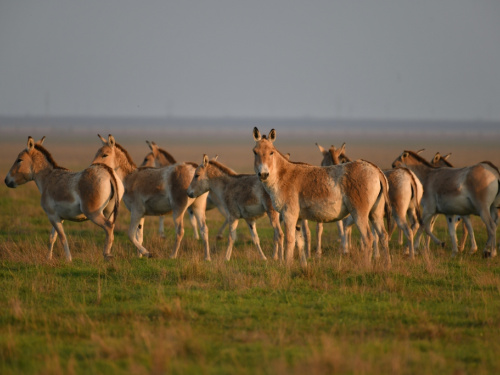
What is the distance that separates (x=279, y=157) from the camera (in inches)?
485

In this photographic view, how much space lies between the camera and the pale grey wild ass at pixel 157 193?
46.9 feet

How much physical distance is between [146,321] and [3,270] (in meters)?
4.59

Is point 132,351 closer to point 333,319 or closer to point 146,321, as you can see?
point 146,321

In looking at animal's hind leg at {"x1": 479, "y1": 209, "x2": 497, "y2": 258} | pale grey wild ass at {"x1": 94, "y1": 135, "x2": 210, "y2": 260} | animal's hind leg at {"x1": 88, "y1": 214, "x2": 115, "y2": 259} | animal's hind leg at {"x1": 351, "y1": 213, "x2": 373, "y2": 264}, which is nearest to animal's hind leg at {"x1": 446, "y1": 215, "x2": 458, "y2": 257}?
animal's hind leg at {"x1": 479, "y1": 209, "x2": 497, "y2": 258}

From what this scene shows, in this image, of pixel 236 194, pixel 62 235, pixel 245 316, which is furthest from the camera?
pixel 236 194

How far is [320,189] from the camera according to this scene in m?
12.0

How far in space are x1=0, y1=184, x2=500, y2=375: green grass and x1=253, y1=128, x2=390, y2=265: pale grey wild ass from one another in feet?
3.00

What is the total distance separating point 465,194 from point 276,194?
4940 millimetres

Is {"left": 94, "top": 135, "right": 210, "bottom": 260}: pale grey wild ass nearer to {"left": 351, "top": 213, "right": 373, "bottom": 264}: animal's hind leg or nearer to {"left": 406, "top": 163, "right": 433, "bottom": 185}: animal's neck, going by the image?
{"left": 351, "top": 213, "right": 373, "bottom": 264}: animal's hind leg

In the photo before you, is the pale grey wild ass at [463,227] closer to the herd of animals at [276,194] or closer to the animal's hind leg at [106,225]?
the herd of animals at [276,194]

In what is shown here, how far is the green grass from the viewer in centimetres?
705

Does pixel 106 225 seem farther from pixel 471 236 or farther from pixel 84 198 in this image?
pixel 471 236

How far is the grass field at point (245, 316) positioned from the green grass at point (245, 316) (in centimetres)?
2

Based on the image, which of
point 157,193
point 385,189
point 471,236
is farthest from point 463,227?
point 157,193
